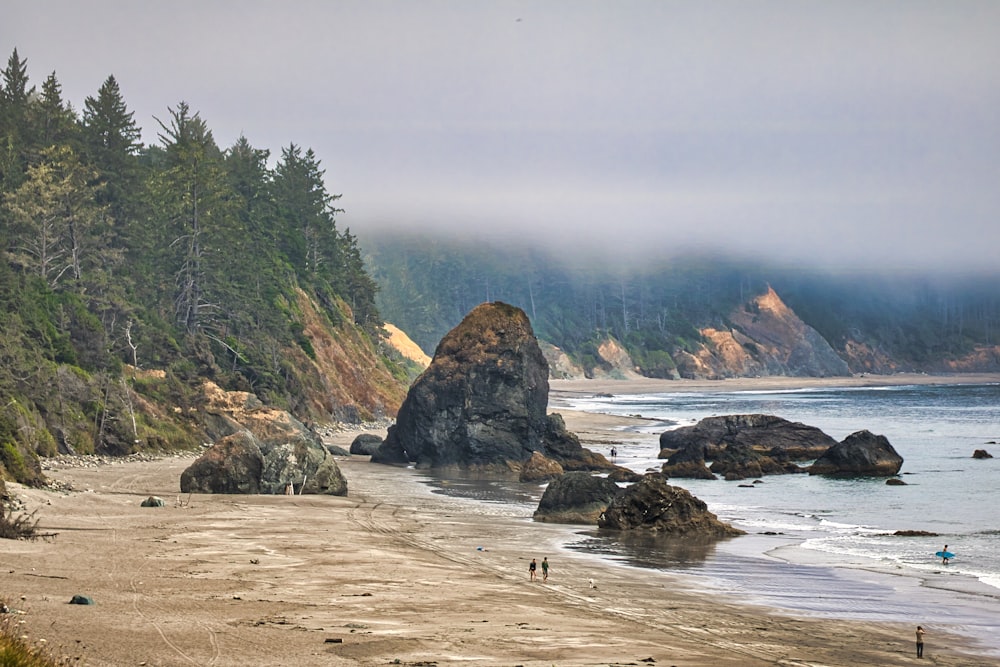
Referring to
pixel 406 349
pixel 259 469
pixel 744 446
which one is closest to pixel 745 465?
pixel 744 446

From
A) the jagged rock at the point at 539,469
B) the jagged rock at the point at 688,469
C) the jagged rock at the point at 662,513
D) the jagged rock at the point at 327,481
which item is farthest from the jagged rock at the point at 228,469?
the jagged rock at the point at 688,469

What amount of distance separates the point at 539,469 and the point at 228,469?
1660 centimetres

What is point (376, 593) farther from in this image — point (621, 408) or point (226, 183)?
point (621, 408)

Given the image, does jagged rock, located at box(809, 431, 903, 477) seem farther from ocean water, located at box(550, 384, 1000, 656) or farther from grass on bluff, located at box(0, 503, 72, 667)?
grass on bluff, located at box(0, 503, 72, 667)

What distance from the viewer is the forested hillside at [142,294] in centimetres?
4475

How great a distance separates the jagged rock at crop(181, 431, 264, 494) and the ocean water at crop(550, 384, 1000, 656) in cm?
1113

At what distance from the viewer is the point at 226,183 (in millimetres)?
80125

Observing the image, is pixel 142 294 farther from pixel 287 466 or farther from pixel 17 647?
pixel 17 647

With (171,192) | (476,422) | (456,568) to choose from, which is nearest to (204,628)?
(456,568)

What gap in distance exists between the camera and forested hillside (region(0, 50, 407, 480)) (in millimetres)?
44750

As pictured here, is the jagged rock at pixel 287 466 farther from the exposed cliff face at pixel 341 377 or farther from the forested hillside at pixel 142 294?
the exposed cliff face at pixel 341 377

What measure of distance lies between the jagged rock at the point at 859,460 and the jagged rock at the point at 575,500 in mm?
20880

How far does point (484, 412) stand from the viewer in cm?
5066

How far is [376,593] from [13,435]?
19188 millimetres
